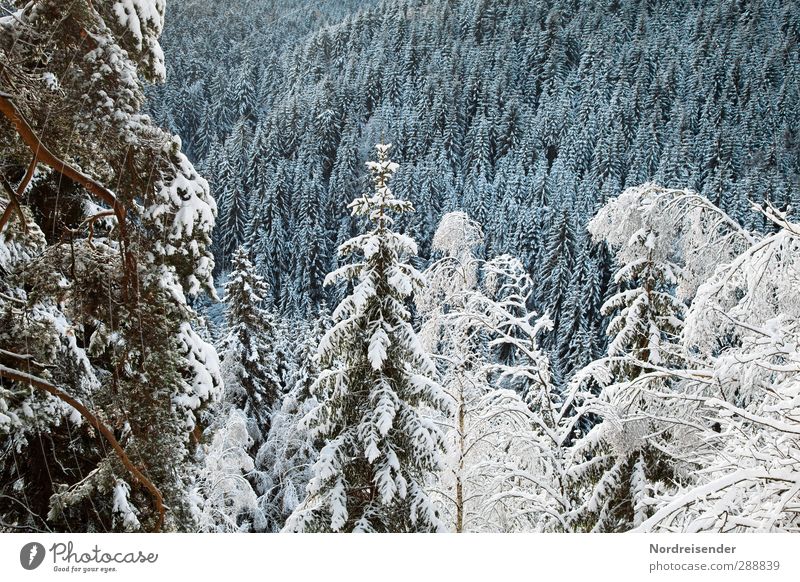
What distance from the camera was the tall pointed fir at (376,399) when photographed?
4.25m

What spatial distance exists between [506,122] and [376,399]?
481 inches

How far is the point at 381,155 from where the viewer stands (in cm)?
446

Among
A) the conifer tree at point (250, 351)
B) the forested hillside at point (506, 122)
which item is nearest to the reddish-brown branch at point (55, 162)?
the forested hillside at point (506, 122)

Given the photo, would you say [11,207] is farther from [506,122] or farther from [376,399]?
[506,122]

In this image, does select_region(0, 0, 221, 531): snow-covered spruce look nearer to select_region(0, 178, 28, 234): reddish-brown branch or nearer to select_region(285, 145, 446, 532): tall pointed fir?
select_region(0, 178, 28, 234): reddish-brown branch

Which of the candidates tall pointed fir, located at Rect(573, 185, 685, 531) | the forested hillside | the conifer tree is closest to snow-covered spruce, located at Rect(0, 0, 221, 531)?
the forested hillside

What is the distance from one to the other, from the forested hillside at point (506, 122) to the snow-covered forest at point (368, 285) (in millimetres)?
56

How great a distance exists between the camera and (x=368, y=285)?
4336mm
